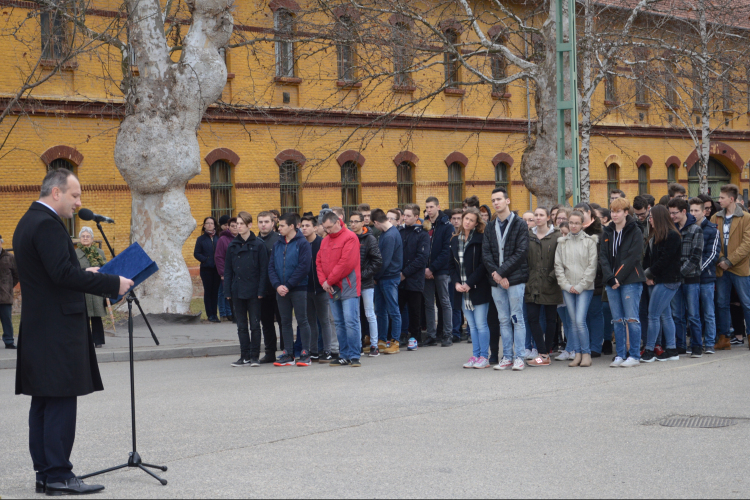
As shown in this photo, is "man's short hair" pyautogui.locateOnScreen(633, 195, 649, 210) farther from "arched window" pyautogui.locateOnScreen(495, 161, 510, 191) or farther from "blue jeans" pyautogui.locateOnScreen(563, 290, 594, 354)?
"arched window" pyautogui.locateOnScreen(495, 161, 510, 191)

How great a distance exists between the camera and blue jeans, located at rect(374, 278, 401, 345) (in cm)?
1369

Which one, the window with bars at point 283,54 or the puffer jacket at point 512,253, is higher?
the window with bars at point 283,54

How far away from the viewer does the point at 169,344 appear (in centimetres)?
1448

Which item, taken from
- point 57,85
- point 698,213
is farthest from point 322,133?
point 698,213

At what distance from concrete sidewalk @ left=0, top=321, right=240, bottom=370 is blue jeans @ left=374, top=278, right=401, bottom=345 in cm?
234

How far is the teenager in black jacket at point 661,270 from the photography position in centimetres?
1145

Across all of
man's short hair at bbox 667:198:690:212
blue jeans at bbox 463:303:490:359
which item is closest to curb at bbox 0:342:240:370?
blue jeans at bbox 463:303:490:359

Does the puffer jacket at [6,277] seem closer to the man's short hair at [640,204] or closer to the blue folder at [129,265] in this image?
the blue folder at [129,265]

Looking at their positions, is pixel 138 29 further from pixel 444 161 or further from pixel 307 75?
pixel 444 161

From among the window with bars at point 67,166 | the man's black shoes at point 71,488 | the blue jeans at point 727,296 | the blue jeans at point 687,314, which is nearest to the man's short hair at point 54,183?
the man's black shoes at point 71,488

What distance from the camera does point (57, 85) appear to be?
72.9ft

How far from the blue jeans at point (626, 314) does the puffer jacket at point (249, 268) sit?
14.7 ft

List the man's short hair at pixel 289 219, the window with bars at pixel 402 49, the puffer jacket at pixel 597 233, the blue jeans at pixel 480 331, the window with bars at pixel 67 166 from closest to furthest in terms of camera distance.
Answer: the blue jeans at pixel 480 331 < the puffer jacket at pixel 597 233 < the man's short hair at pixel 289 219 < the window with bars at pixel 402 49 < the window with bars at pixel 67 166

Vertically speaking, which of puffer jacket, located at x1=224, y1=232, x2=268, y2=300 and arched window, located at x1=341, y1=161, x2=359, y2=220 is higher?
arched window, located at x1=341, y1=161, x2=359, y2=220
